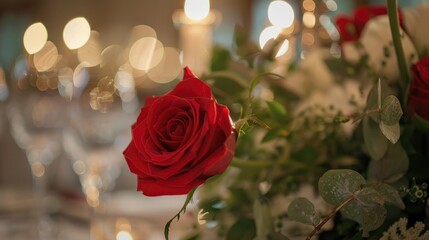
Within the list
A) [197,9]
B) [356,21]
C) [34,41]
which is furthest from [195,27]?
[34,41]

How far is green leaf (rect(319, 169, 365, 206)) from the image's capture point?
1.24ft

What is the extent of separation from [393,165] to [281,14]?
0.82m

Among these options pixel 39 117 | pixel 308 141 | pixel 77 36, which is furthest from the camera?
pixel 77 36

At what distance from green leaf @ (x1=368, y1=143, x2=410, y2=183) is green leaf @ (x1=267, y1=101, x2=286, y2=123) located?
0.10m

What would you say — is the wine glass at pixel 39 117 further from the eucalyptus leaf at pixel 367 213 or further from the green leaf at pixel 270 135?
the eucalyptus leaf at pixel 367 213

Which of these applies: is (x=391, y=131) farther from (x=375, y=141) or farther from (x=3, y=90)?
(x=3, y=90)

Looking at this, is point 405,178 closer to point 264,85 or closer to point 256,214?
point 256,214

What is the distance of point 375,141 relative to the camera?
16.7 inches

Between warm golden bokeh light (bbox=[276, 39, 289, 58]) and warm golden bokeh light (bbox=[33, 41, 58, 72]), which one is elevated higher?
warm golden bokeh light (bbox=[276, 39, 289, 58])

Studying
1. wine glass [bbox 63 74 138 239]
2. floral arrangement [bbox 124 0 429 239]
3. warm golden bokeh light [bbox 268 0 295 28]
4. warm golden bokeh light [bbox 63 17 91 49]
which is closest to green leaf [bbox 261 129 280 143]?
floral arrangement [bbox 124 0 429 239]

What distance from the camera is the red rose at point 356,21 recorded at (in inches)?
24.5

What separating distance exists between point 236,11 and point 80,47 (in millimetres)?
1707

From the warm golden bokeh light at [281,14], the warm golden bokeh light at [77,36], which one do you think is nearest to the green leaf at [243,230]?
the warm golden bokeh light at [281,14]

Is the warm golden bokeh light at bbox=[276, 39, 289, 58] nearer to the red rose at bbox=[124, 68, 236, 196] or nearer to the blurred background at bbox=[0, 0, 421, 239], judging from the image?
the blurred background at bbox=[0, 0, 421, 239]
